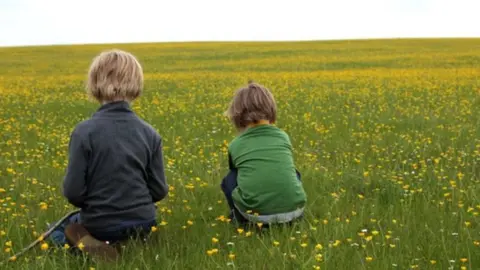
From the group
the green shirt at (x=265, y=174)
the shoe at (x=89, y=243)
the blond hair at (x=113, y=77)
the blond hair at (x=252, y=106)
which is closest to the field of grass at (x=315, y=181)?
the shoe at (x=89, y=243)

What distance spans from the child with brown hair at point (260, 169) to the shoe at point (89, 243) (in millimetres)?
1034

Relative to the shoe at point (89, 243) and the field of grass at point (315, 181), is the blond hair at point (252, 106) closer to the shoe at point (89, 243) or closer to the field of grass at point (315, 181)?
the field of grass at point (315, 181)

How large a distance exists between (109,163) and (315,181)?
2609 millimetres

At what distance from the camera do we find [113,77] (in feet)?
12.1

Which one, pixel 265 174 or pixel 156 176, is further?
pixel 265 174

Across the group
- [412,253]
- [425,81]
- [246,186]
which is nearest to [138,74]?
[246,186]

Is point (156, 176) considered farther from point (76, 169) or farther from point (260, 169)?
point (260, 169)

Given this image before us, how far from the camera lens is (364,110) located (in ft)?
37.3

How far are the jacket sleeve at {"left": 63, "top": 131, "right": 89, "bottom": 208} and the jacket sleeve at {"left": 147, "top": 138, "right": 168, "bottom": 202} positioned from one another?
17.9 inches

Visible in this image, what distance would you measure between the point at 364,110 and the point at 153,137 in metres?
8.05

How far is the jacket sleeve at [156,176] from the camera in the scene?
3.93 m

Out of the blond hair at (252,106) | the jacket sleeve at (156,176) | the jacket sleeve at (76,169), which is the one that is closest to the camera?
the jacket sleeve at (76,169)

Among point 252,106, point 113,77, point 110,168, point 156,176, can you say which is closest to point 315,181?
point 252,106

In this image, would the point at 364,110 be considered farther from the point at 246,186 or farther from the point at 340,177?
the point at 246,186
